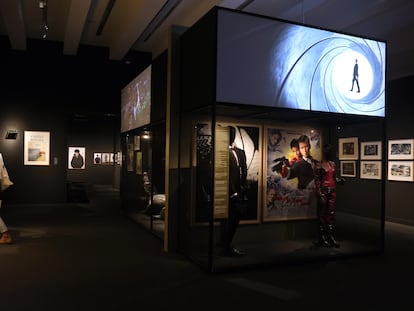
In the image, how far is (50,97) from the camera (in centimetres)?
1238

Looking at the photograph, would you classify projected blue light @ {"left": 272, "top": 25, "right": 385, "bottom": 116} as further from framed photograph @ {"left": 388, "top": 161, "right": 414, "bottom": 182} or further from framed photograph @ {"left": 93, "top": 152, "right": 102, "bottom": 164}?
framed photograph @ {"left": 93, "top": 152, "right": 102, "bottom": 164}

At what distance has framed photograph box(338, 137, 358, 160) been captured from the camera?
A: 10.8m

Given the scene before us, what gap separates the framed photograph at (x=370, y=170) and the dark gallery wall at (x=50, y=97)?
7.89m

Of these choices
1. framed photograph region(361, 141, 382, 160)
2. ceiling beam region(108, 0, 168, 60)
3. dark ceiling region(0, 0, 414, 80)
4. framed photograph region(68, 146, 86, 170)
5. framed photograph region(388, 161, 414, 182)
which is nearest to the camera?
dark ceiling region(0, 0, 414, 80)

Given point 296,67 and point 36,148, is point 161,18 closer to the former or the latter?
point 296,67

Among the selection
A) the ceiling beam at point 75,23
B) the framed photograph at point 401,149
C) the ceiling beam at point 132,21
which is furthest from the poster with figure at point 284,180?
the ceiling beam at point 75,23

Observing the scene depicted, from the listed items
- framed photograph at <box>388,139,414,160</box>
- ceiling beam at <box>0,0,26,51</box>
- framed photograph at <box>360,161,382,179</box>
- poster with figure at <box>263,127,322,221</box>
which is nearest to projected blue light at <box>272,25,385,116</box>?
poster with figure at <box>263,127,322,221</box>

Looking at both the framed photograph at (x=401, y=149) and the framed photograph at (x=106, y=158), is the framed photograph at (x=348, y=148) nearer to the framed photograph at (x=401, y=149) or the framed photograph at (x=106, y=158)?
the framed photograph at (x=401, y=149)

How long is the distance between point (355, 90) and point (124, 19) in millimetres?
6954

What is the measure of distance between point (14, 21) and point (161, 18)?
11.5 feet

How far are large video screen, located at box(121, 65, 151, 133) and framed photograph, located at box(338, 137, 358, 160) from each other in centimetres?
606

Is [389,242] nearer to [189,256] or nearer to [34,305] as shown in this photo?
[189,256]

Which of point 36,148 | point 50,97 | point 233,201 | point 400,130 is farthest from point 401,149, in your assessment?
point 36,148

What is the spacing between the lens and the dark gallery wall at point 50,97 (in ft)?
39.2
